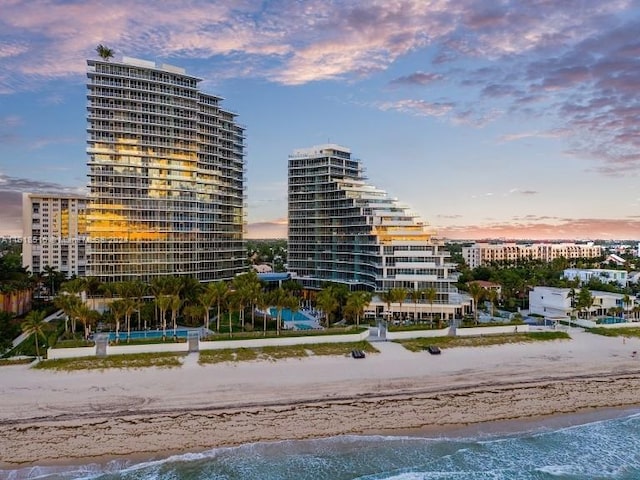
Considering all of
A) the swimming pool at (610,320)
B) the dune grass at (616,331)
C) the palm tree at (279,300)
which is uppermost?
the palm tree at (279,300)

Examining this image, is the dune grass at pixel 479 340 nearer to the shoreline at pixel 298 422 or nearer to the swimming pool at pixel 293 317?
the shoreline at pixel 298 422

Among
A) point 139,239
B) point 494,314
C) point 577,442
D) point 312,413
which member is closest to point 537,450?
point 577,442

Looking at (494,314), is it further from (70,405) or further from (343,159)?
(70,405)

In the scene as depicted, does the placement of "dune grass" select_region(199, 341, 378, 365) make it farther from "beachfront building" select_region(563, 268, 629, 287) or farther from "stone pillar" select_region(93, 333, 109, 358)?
"beachfront building" select_region(563, 268, 629, 287)

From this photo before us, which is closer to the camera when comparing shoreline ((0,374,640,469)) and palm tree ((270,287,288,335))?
shoreline ((0,374,640,469))

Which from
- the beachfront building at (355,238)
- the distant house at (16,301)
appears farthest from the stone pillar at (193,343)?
the distant house at (16,301)

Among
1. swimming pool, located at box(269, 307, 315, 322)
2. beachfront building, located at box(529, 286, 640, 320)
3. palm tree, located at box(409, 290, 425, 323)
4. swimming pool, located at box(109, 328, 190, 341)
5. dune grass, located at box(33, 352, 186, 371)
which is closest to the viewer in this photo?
dune grass, located at box(33, 352, 186, 371)

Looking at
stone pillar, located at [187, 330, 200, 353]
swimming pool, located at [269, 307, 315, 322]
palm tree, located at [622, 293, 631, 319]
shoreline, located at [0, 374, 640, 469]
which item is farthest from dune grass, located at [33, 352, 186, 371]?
palm tree, located at [622, 293, 631, 319]
